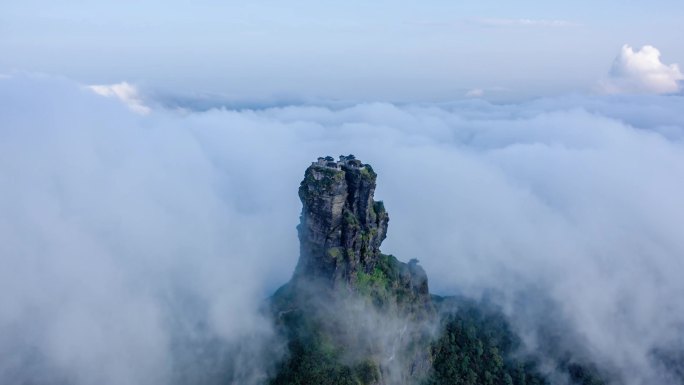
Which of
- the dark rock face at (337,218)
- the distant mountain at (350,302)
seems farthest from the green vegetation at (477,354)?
the dark rock face at (337,218)

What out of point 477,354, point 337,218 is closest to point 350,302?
point 337,218

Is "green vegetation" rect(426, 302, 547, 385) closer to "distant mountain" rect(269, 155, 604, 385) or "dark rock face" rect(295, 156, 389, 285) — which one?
"distant mountain" rect(269, 155, 604, 385)

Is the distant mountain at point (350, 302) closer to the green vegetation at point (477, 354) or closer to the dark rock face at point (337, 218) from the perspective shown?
the dark rock face at point (337, 218)

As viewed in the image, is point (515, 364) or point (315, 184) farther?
point (515, 364)

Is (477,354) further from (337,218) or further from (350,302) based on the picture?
(337,218)

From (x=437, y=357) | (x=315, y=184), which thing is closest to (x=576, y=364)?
(x=437, y=357)

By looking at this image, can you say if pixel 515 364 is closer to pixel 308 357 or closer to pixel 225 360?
pixel 308 357
